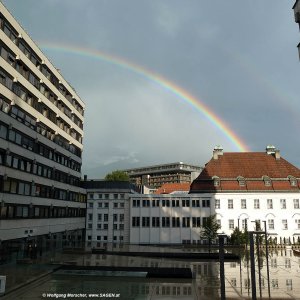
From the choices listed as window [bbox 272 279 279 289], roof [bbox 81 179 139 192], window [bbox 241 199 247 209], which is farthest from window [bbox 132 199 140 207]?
window [bbox 272 279 279 289]

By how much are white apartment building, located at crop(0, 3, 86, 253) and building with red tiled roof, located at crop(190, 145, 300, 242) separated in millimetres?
26661

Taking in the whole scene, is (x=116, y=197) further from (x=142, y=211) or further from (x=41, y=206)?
(x=41, y=206)

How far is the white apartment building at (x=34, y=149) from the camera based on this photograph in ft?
135

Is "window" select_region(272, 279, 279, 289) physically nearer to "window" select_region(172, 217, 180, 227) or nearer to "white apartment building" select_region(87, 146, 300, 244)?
"white apartment building" select_region(87, 146, 300, 244)

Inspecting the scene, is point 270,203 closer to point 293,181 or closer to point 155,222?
point 293,181

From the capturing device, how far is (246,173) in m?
70.2

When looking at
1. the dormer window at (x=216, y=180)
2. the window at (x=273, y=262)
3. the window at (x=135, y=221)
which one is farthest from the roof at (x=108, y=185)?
the window at (x=273, y=262)

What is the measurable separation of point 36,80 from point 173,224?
122 feet

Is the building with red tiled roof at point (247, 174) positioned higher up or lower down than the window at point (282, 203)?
higher up

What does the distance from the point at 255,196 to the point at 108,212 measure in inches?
1203

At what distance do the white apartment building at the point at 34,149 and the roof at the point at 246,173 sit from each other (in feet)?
87.5

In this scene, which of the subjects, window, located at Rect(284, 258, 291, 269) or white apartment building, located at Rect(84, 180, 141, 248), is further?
white apartment building, located at Rect(84, 180, 141, 248)

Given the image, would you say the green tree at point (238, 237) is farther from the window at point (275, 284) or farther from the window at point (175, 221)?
the window at point (275, 284)

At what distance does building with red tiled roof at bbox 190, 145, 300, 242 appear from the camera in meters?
65.2
